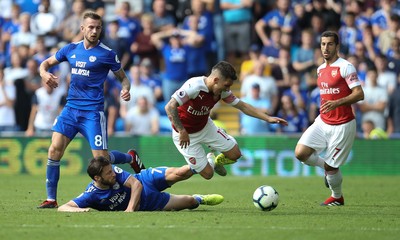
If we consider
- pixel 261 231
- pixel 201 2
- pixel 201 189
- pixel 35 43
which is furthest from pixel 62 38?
pixel 261 231

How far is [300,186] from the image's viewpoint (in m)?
18.2

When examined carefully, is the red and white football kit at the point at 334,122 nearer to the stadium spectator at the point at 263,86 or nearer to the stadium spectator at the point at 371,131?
the stadium spectator at the point at 371,131

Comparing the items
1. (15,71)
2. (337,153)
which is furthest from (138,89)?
(337,153)

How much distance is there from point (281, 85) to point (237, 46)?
2.20 meters

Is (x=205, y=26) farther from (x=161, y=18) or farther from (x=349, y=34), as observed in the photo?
(x=349, y=34)

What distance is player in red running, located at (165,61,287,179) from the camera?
485 inches

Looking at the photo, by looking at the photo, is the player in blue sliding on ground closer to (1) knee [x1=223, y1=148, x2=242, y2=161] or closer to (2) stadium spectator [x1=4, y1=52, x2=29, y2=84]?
(1) knee [x1=223, y1=148, x2=242, y2=161]

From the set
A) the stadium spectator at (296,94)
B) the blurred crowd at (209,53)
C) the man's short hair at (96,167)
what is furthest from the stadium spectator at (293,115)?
the man's short hair at (96,167)

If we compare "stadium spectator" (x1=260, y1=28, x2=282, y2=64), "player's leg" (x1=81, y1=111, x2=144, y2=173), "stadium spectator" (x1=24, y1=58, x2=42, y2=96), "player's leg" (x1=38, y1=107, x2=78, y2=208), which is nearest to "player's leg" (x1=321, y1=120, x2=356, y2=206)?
"player's leg" (x1=81, y1=111, x2=144, y2=173)

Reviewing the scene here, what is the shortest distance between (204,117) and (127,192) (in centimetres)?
205

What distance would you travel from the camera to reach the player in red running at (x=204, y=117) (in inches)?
485

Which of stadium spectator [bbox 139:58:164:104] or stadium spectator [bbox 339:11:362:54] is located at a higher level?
stadium spectator [bbox 339:11:362:54]

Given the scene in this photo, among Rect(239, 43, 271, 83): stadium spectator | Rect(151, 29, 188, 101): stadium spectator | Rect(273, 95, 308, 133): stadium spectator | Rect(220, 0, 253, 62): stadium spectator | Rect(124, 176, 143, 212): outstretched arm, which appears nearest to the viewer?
Rect(124, 176, 143, 212): outstretched arm

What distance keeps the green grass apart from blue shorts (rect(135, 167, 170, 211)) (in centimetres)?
33
